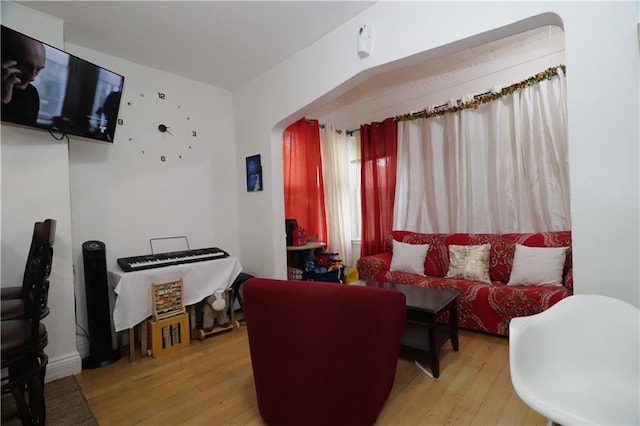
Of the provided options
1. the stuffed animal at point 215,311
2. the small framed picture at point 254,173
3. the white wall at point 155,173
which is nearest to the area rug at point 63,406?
the white wall at point 155,173

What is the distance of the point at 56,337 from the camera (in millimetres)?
2191

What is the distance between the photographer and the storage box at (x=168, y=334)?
8.05ft

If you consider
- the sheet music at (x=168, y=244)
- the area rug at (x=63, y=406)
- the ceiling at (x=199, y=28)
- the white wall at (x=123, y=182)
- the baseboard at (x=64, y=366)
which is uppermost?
the ceiling at (x=199, y=28)

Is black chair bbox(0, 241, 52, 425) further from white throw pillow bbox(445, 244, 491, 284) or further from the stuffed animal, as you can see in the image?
white throw pillow bbox(445, 244, 491, 284)

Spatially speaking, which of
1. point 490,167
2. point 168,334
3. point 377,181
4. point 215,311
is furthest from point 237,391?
point 490,167

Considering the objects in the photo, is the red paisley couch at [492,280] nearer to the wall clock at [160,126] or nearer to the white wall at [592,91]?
the white wall at [592,91]

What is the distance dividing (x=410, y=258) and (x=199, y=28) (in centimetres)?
289

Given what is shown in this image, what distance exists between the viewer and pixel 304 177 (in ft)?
13.3

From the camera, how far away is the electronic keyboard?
98.3 inches

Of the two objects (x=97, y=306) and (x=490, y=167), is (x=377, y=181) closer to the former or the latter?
(x=490, y=167)

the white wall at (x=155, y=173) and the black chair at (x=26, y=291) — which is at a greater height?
the white wall at (x=155, y=173)

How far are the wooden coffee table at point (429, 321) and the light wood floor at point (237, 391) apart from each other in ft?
0.46

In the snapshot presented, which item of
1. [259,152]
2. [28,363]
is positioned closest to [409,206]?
[259,152]

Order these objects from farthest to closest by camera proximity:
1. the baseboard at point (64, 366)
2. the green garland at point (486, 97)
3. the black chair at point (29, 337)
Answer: the green garland at point (486, 97) → the baseboard at point (64, 366) → the black chair at point (29, 337)
